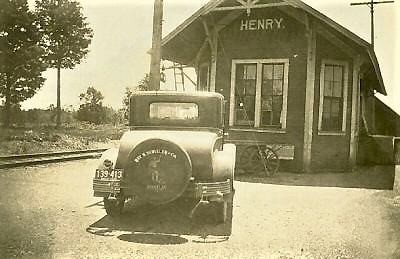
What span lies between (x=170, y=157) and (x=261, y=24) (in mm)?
5925

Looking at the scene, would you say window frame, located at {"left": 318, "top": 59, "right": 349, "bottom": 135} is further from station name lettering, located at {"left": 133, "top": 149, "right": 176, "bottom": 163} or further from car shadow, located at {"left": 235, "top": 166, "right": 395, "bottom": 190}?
station name lettering, located at {"left": 133, "top": 149, "right": 176, "bottom": 163}

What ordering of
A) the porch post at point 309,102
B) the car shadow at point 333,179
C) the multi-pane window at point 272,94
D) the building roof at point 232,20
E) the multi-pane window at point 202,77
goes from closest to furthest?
the car shadow at point 333,179
the building roof at point 232,20
the porch post at point 309,102
the multi-pane window at point 272,94
the multi-pane window at point 202,77

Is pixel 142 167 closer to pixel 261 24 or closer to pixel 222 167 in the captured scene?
pixel 222 167

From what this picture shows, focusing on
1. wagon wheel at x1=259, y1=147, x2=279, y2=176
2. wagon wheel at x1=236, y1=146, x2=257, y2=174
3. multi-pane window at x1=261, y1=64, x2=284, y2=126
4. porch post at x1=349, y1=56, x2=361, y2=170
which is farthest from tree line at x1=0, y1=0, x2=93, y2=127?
porch post at x1=349, y1=56, x2=361, y2=170

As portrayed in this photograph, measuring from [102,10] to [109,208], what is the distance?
1967 mm

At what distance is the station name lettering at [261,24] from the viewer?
8.49m

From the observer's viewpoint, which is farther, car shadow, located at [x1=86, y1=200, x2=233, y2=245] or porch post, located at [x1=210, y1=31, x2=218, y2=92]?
porch post, located at [x1=210, y1=31, x2=218, y2=92]

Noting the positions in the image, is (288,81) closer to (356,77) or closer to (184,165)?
(356,77)

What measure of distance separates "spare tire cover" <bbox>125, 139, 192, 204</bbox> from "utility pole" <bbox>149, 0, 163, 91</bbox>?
1212 mm

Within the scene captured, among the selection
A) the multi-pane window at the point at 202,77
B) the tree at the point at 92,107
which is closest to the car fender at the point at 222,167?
the tree at the point at 92,107

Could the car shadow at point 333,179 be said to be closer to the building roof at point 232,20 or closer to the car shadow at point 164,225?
the building roof at point 232,20

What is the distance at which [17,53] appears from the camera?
3877 millimetres

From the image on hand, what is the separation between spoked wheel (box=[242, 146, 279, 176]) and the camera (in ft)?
26.4

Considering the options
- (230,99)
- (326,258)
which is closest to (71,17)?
(326,258)
